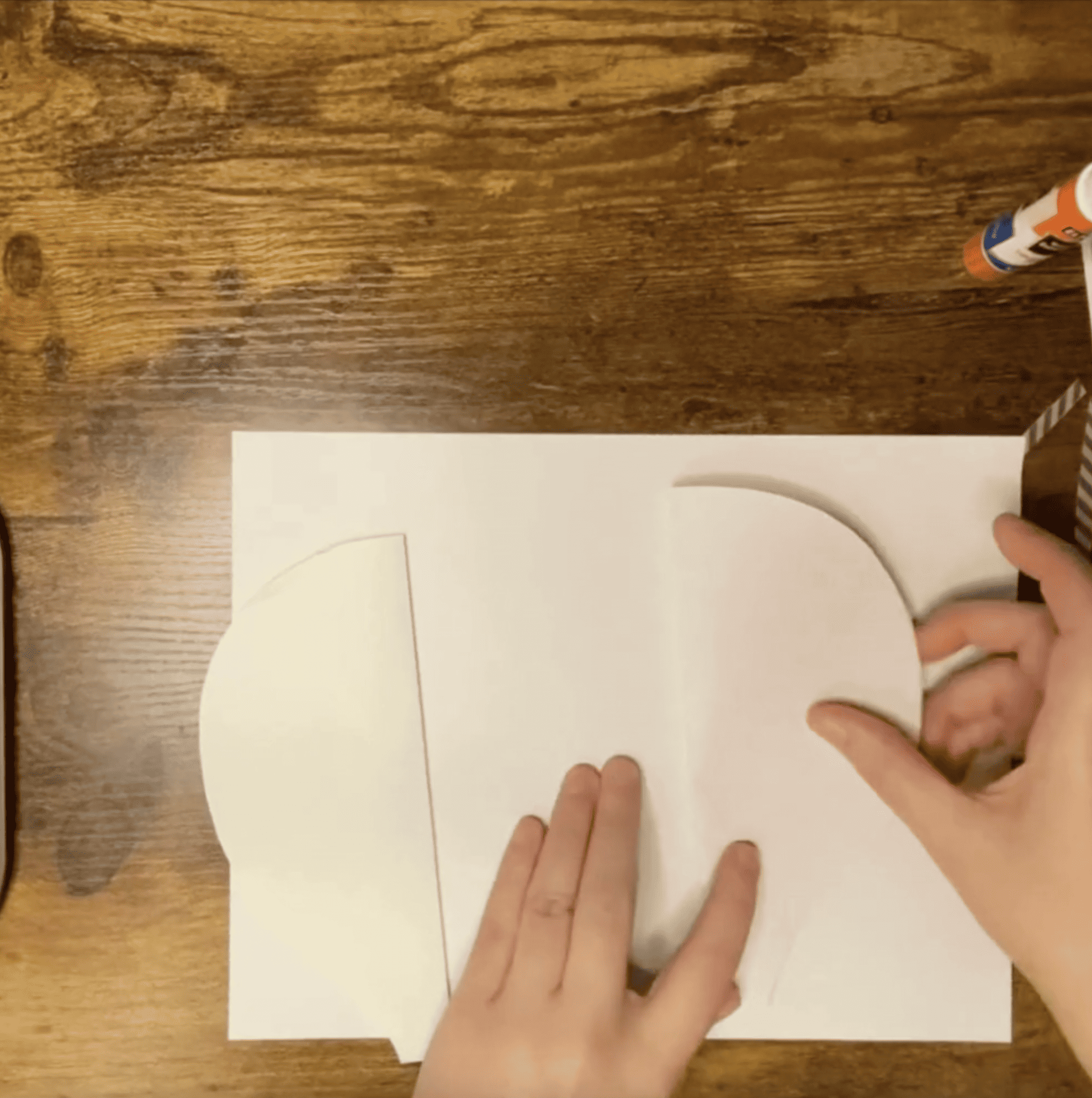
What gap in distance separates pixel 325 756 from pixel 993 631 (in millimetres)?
408

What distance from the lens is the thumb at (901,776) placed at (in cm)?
53

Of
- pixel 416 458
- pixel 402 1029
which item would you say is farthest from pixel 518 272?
→ pixel 402 1029

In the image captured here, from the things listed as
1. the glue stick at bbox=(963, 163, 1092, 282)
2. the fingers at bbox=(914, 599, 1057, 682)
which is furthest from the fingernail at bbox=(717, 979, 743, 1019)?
the glue stick at bbox=(963, 163, 1092, 282)

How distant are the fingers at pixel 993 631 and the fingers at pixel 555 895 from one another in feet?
0.73

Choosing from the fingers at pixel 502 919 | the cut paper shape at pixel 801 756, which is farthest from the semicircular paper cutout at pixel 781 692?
the fingers at pixel 502 919

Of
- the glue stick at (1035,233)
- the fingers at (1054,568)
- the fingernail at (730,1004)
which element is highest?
the glue stick at (1035,233)

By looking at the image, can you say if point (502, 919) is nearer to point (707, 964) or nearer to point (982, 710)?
point (707, 964)

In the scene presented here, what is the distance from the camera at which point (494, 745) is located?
22.5 inches

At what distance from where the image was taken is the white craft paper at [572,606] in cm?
56

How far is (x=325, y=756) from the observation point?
57 cm

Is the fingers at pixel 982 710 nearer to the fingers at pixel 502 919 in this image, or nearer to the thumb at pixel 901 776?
the thumb at pixel 901 776

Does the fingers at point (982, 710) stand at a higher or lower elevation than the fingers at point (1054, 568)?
lower

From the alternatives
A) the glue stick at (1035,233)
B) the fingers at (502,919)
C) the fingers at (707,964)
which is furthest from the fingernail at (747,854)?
the glue stick at (1035,233)

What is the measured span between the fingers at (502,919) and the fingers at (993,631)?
27 cm
